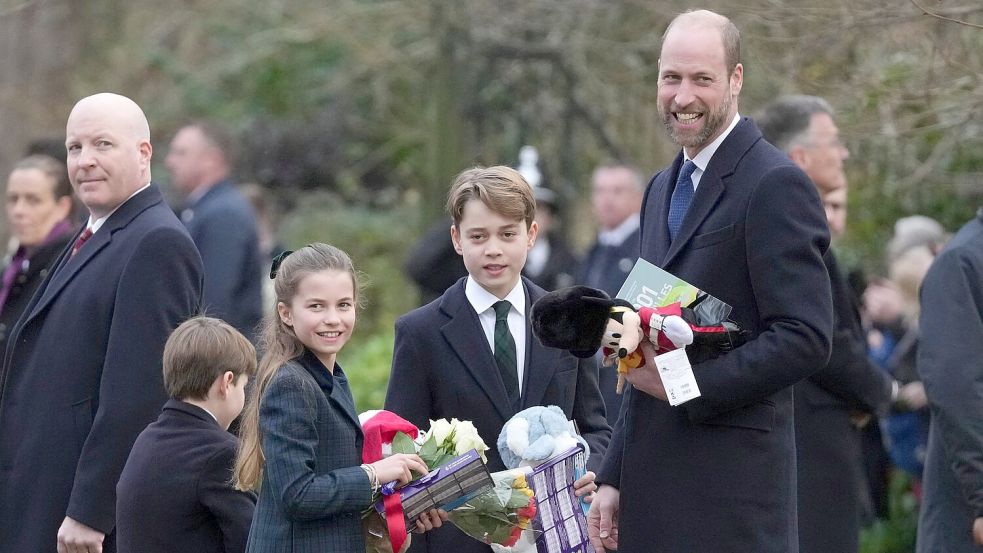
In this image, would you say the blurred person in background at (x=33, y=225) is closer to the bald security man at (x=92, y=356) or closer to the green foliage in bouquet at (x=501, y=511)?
the bald security man at (x=92, y=356)

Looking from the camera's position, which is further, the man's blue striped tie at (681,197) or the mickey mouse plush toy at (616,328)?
the man's blue striped tie at (681,197)

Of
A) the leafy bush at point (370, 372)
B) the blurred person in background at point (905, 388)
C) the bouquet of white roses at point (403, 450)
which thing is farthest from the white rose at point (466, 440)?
the leafy bush at point (370, 372)

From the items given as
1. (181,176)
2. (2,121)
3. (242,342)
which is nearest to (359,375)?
(181,176)

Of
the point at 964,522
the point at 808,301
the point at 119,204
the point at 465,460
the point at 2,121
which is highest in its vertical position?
the point at 2,121

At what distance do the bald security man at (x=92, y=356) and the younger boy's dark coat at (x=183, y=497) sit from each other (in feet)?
1.25

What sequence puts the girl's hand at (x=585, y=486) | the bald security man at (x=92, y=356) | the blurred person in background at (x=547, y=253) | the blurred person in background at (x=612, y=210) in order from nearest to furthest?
the girl's hand at (x=585, y=486)
the bald security man at (x=92, y=356)
the blurred person in background at (x=612, y=210)
the blurred person in background at (x=547, y=253)

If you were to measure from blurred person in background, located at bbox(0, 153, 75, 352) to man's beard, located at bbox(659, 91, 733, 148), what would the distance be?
10.9 feet

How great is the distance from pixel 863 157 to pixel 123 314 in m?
5.28

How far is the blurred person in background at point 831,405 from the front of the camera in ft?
18.4

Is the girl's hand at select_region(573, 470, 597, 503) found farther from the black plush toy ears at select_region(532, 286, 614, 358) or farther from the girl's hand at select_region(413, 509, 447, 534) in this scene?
the black plush toy ears at select_region(532, 286, 614, 358)

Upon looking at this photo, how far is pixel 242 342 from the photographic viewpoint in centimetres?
470

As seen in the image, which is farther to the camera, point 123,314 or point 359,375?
point 359,375

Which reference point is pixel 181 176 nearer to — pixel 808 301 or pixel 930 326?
pixel 930 326

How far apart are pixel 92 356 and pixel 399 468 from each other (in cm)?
156
